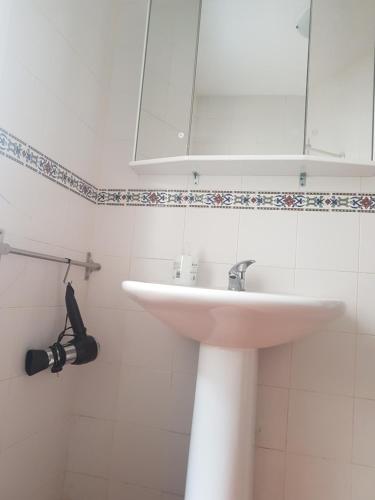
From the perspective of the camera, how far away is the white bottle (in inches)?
46.6

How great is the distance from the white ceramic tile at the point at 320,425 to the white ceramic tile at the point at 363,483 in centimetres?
5

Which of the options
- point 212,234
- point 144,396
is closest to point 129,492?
point 144,396

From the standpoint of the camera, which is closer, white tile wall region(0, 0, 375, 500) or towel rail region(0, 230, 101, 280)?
towel rail region(0, 230, 101, 280)

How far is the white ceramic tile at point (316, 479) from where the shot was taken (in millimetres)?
1066

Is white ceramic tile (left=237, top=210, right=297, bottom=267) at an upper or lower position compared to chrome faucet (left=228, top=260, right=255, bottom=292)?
upper

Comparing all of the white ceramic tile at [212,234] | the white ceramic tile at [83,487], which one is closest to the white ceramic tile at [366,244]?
the white ceramic tile at [212,234]

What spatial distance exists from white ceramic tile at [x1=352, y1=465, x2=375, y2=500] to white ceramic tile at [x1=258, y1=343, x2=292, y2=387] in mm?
348

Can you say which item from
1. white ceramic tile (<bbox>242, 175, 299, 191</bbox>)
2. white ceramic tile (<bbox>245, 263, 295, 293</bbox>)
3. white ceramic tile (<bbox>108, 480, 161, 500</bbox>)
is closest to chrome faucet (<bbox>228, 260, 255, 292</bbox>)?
white ceramic tile (<bbox>245, 263, 295, 293</bbox>)

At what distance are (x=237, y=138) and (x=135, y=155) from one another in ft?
1.39

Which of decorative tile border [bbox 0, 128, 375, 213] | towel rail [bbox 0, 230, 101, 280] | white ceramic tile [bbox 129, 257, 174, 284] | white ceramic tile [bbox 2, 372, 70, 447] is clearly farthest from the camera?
white ceramic tile [bbox 129, 257, 174, 284]

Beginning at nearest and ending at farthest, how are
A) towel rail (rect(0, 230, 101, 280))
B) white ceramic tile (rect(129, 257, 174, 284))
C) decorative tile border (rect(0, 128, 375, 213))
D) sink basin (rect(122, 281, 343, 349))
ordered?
sink basin (rect(122, 281, 343, 349))
towel rail (rect(0, 230, 101, 280))
decorative tile border (rect(0, 128, 375, 213))
white ceramic tile (rect(129, 257, 174, 284))

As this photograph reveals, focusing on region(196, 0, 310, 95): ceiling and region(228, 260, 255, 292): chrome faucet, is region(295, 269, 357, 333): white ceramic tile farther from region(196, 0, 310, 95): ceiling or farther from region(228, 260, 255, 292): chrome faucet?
region(196, 0, 310, 95): ceiling

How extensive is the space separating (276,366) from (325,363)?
169 mm

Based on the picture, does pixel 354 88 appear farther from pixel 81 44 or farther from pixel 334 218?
pixel 81 44
